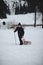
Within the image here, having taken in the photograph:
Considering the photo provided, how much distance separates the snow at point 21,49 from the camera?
3.55 ft

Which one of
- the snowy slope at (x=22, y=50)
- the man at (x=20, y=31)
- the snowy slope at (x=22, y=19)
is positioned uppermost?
the snowy slope at (x=22, y=19)

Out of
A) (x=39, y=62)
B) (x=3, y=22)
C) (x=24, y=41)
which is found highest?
(x=3, y=22)

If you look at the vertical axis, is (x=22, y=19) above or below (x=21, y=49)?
above

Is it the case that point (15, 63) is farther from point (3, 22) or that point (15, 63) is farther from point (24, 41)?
point (3, 22)

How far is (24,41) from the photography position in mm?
1133

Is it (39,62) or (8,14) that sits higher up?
(8,14)

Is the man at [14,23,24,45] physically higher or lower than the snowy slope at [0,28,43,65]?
higher

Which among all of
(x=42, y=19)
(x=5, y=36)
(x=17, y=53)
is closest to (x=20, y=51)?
(x=17, y=53)

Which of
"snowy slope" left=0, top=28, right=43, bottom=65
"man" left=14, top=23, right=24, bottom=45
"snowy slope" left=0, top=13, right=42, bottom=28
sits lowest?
"snowy slope" left=0, top=28, right=43, bottom=65

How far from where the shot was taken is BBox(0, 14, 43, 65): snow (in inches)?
42.6

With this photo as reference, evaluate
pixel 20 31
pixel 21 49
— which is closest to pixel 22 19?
pixel 20 31

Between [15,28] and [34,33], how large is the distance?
0.43ft

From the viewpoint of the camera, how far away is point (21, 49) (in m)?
1.12

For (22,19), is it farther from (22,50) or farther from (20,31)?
(22,50)
